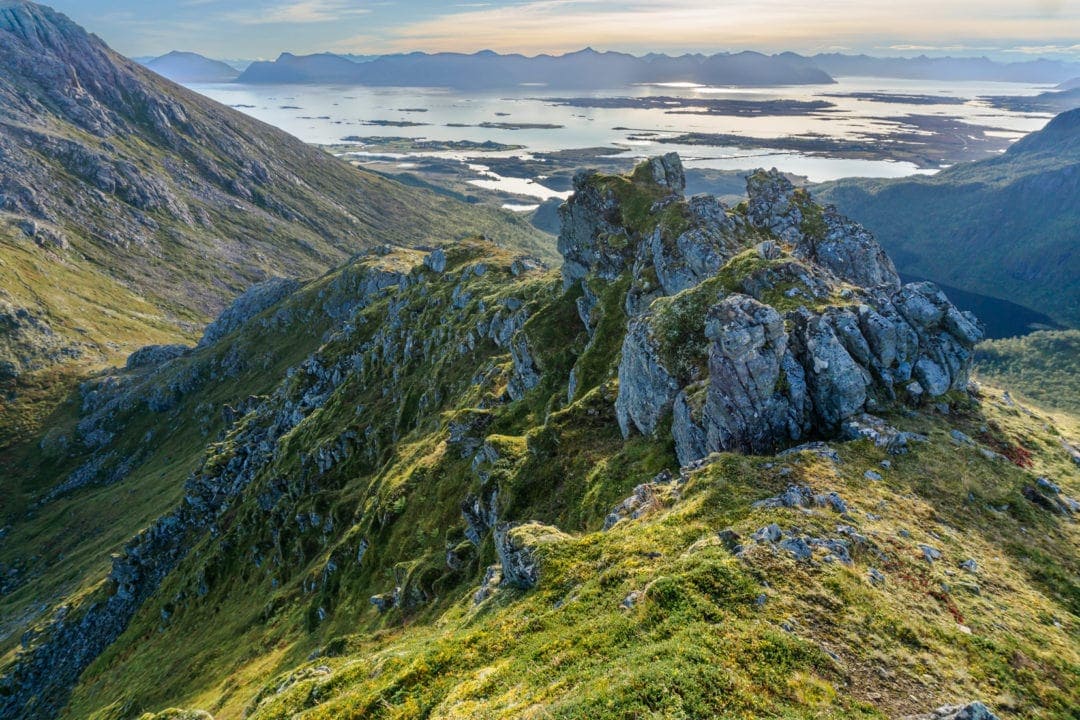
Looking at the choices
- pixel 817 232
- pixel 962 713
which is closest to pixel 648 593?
pixel 962 713

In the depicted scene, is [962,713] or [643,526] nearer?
[962,713]

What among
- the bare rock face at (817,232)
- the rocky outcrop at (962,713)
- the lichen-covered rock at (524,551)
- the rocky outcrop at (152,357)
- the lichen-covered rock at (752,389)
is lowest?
the rocky outcrop at (152,357)

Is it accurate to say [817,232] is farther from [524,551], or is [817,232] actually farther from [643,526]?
[524,551]

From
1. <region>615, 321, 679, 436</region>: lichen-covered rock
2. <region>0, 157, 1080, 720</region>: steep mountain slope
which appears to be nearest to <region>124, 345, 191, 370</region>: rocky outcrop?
<region>0, 157, 1080, 720</region>: steep mountain slope

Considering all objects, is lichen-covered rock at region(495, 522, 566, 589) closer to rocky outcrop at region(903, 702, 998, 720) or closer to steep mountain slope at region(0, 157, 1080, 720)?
steep mountain slope at region(0, 157, 1080, 720)

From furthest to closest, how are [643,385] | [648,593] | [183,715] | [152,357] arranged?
1. [152,357]
2. [643,385]
3. [183,715]
4. [648,593]

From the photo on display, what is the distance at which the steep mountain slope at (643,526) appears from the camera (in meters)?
18.6

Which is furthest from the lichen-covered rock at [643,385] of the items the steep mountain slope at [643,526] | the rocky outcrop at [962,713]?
the rocky outcrop at [962,713]

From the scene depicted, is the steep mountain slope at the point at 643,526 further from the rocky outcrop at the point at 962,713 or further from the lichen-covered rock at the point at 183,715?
the lichen-covered rock at the point at 183,715

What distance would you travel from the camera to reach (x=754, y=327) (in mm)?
31703

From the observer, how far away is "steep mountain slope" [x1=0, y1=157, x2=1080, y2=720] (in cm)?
1864

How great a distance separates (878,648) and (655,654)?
23.2 ft

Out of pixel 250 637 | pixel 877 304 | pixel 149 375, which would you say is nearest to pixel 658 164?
pixel 877 304

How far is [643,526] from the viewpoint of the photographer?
26.3 metres
